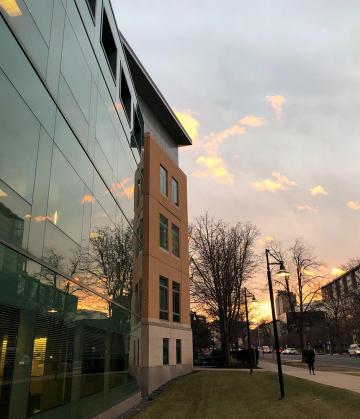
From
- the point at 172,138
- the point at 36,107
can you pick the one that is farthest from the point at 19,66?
the point at 172,138

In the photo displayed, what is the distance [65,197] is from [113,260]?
19.6ft

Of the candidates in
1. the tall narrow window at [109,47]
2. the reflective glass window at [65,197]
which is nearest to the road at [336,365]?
the tall narrow window at [109,47]

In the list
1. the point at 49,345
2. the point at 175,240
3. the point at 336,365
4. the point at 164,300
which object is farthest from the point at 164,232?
the point at 336,365

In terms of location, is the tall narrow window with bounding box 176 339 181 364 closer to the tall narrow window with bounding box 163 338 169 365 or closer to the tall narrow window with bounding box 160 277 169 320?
the tall narrow window with bounding box 163 338 169 365

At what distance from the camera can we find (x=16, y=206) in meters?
7.77

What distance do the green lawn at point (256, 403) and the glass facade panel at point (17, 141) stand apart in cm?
927

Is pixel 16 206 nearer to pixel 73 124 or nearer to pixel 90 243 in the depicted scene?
pixel 73 124

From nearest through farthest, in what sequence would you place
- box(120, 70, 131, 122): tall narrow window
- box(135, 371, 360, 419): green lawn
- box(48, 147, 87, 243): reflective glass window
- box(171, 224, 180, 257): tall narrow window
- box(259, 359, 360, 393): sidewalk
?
box(48, 147, 87, 243): reflective glass window
box(135, 371, 360, 419): green lawn
box(259, 359, 360, 393): sidewalk
box(120, 70, 131, 122): tall narrow window
box(171, 224, 180, 257): tall narrow window

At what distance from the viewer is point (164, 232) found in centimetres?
2889

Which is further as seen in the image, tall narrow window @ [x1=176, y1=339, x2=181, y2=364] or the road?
the road

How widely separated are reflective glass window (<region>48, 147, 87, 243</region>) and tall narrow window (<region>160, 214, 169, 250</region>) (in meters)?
16.5

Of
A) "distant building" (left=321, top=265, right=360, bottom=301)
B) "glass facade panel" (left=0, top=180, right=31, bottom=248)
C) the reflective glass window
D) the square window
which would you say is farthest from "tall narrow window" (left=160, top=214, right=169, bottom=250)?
"distant building" (left=321, top=265, right=360, bottom=301)

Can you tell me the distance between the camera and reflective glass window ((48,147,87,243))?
9594mm

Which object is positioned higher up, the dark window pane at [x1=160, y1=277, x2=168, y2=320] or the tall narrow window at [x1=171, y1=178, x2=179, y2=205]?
the tall narrow window at [x1=171, y1=178, x2=179, y2=205]
